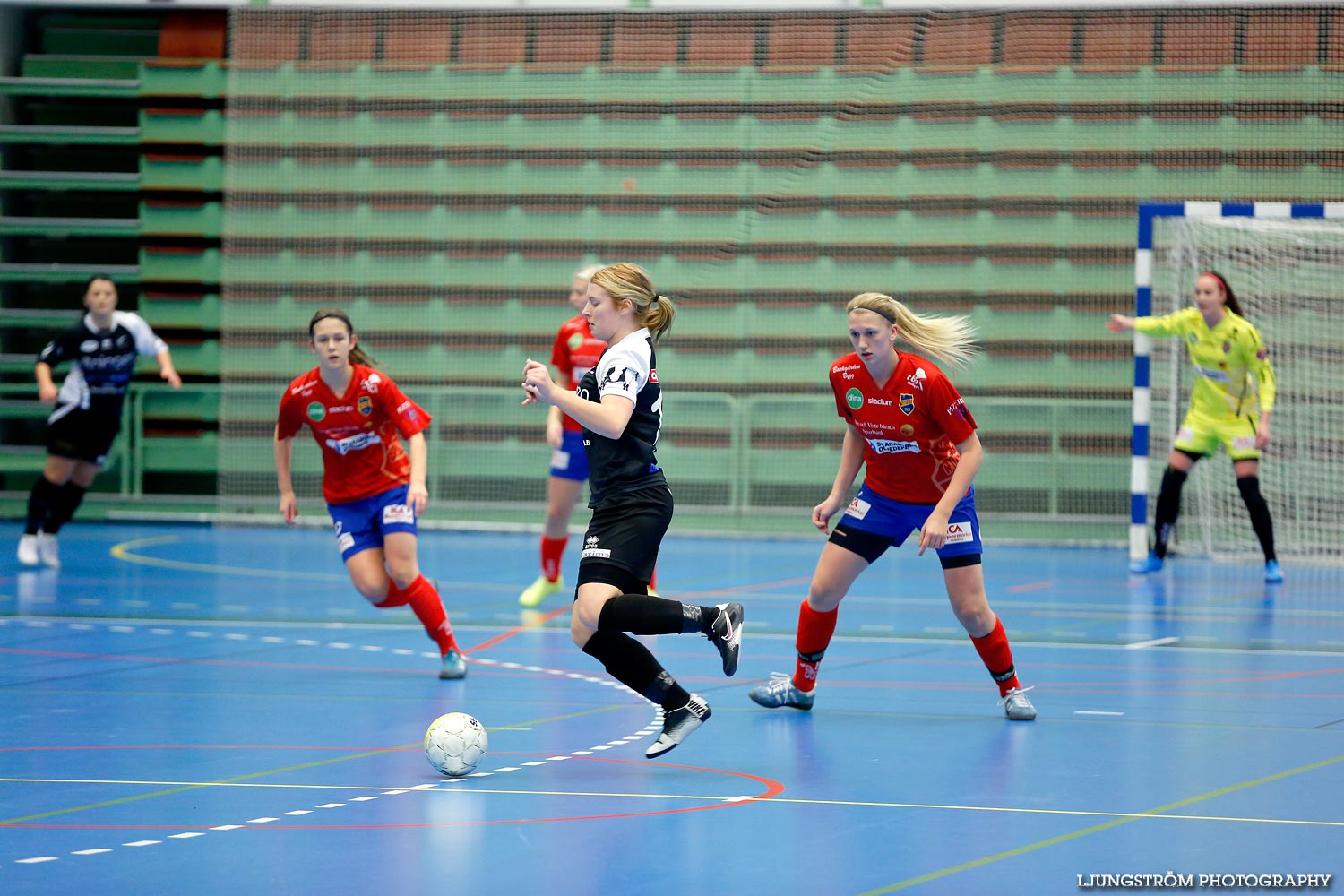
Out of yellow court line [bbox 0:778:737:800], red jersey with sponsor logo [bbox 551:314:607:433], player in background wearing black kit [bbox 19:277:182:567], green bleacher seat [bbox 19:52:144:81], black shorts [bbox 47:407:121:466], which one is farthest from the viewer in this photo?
green bleacher seat [bbox 19:52:144:81]

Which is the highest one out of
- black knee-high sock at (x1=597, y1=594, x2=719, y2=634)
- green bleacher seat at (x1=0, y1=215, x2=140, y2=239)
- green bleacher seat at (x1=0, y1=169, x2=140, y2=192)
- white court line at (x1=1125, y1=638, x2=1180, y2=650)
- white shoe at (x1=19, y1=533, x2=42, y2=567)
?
green bleacher seat at (x1=0, y1=169, x2=140, y2=192)

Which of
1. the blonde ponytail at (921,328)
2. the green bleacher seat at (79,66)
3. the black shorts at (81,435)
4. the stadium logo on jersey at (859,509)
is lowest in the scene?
the stadium logo on jersey at (859,509)

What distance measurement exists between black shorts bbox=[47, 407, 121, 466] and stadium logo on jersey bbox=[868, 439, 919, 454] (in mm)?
7706

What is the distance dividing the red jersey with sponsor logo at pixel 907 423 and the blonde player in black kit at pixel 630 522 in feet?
3.31

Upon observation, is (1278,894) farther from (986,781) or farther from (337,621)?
(337,621)

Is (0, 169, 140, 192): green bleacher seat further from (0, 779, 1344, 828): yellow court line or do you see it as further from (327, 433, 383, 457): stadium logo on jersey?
(0, 779, 1344, 828): yellow court line

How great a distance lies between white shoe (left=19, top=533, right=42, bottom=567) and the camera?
38.5 feet

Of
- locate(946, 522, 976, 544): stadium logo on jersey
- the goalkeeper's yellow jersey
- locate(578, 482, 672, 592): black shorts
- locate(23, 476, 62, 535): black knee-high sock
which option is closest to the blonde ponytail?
locate(946, 522, 976, 544): stadium logo on jersey

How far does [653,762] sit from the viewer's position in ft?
17.7

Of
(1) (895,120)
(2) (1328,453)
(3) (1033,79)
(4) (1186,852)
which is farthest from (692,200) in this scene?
(4) (1186,852)

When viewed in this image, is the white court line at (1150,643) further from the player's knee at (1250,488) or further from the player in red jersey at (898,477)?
the player's knee at (1250,488)

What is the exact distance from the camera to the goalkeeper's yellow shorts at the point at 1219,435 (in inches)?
432

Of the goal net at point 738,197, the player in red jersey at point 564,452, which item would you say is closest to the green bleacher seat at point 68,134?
the goal net at point 738,197

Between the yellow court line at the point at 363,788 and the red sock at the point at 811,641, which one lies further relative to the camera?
the red sock at the point at 811,641
